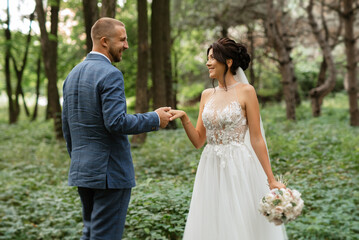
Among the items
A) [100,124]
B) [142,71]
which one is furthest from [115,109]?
[142,71]

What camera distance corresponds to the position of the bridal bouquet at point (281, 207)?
10.5ft

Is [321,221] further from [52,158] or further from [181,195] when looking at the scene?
[52,158]

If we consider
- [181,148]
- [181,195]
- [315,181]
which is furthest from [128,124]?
[181,148]

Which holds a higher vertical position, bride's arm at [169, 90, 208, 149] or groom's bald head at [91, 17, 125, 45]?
groom's bald head at [91, 17, 125, 45]

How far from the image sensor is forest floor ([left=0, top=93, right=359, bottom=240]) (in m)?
5.18

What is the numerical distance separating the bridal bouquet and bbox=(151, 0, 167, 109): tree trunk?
9.92m

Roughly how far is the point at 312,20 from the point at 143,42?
26.5 ft

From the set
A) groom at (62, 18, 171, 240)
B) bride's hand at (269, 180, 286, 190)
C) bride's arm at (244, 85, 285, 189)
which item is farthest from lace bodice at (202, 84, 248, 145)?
groom at (62, 18, 171, 240)

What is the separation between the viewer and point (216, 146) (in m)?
3.93

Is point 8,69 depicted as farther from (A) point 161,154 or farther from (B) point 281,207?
(B) point 281,207

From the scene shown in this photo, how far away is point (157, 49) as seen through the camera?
13133 mm

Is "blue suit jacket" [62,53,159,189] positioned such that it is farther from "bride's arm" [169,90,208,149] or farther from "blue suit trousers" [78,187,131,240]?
"bride's arm" [169,90,208,149]

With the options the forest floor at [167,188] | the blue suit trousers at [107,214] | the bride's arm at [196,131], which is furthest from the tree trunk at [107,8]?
the blue suit trousers at [107,214]

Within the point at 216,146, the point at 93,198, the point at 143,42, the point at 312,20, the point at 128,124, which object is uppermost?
the point at 312,20
